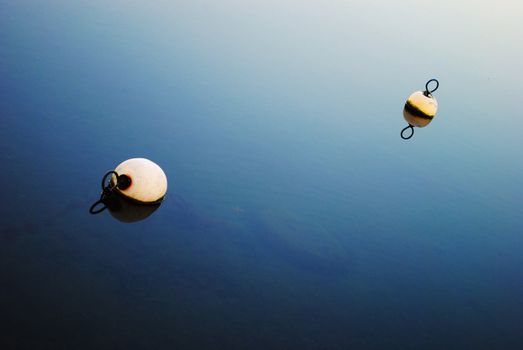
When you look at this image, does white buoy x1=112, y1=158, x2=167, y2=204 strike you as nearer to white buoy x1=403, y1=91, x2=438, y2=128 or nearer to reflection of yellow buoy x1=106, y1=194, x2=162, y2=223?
reflection of yellow buoy x1=106, y1=194, x2=162, y2=223

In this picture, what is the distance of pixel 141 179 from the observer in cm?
840

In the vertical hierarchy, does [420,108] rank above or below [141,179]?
above

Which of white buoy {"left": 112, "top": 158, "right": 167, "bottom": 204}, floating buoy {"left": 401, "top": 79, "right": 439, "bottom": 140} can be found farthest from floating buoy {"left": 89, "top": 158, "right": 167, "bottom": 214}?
floating buoy {"left": 401, "top": 79, "right": 439, "bottom": 140}

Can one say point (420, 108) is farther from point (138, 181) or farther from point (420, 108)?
point (138, 181)

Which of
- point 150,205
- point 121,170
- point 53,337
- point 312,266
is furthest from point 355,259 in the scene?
point 53,337

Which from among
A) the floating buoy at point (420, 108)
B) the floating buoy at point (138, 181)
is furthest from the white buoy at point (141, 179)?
the floating buoy at point (420, 108)

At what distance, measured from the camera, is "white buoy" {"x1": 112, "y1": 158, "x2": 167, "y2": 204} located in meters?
8.34

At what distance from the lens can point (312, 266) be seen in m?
9.78

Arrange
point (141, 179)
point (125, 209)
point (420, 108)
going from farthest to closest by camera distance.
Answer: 1. point (420, 108)
2. point (125, 209)
3. point (141, 179)

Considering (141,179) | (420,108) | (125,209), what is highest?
(420,108)

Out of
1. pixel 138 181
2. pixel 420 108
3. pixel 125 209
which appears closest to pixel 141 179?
pixel 138 181

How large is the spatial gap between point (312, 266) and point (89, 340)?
454cm

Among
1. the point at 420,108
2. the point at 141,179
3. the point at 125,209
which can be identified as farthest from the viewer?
the point at 420,108

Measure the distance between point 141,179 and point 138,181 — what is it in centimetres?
7
